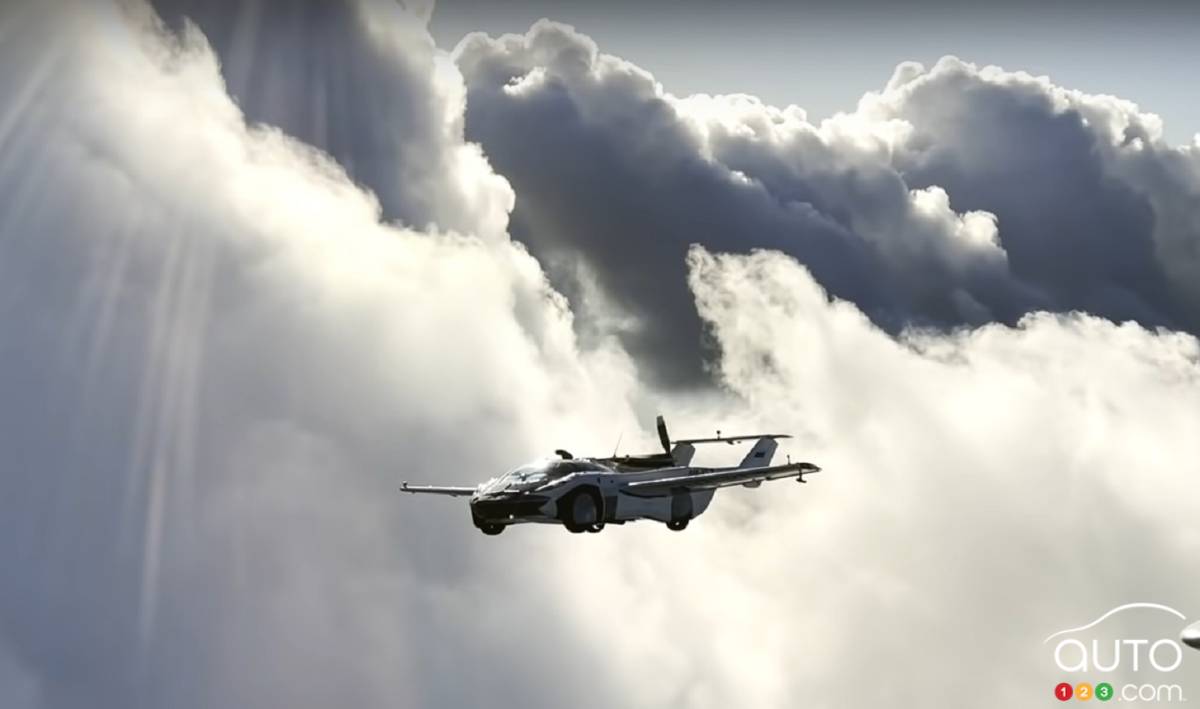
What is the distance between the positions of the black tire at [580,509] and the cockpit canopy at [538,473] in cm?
154

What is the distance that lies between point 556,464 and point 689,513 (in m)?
13.6

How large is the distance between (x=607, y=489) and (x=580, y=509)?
299cm

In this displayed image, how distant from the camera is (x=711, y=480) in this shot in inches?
3789

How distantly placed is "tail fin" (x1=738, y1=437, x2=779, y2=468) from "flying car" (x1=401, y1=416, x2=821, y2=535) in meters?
7.89

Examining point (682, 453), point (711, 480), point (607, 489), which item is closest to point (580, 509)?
point (607, 489)

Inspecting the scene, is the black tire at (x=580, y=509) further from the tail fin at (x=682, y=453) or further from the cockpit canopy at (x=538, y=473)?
the tail fin at (x=682, y=453)

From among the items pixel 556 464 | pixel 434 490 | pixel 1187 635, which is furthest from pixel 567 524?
pixel 1187 635

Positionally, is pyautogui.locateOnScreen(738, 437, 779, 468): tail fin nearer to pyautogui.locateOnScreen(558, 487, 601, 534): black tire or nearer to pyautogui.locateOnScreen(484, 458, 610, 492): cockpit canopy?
pyautogui.locateOnScreen(484, 458, 610, 492): cockpit canopy

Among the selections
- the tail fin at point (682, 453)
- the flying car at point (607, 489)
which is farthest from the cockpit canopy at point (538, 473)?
the tail fin at point (682, 453)

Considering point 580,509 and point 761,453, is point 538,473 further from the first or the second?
point 761,453

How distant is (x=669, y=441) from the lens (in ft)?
330

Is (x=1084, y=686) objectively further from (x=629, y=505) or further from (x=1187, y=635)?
(x=629, y=505)

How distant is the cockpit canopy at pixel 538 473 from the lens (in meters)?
89.1

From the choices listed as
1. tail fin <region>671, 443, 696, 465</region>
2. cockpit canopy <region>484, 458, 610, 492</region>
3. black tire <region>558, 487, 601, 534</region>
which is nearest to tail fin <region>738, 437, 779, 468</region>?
tail fin <region>671, 443, 696, 465</region>
